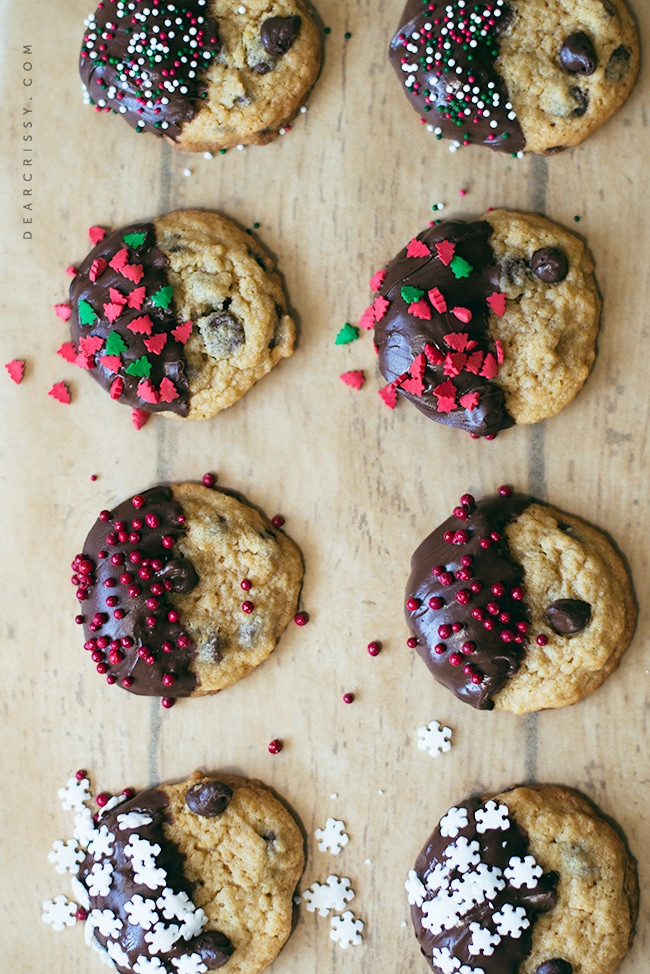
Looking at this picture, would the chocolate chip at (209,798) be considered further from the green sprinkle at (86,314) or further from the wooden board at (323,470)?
the green sprinkle at (86,314)

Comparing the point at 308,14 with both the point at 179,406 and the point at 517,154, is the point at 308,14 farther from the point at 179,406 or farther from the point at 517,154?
the point at 179,406

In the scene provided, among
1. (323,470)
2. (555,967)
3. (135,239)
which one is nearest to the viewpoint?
(555,967)

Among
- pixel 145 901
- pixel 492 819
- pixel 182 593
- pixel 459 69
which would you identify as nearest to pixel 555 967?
pixel 492 819

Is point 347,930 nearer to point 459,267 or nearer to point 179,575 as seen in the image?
point 179,575

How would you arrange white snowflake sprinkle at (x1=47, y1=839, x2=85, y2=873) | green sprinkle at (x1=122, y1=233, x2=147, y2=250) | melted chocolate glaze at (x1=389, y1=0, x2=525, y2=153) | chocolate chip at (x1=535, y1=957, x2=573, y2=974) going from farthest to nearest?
1. white snowflake sprinkle at (x1=47, y1=839, x2=85, y2=873)
2. green sprinkle at (x1=122, y1=233, x2=147, y2=250)
3. melted chocolate glaze at (x1=389, y1=0, x2=525, y2=153)
4. chocolate chip at (x1=535, y1=957, x2=573, y2=974)

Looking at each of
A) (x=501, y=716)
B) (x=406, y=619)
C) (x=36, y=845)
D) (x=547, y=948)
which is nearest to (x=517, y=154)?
(x=406, y=619)

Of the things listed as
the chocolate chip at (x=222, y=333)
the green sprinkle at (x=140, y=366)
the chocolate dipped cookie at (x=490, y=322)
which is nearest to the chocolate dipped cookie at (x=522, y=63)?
the chocolate dipped cookie at (x=490, y=322)

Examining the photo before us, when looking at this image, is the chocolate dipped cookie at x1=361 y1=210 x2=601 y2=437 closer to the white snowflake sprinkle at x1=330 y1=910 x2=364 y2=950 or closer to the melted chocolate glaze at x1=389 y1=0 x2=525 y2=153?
the melted chocolate glaze at x1=389 y1=0 x2=525 y2=153

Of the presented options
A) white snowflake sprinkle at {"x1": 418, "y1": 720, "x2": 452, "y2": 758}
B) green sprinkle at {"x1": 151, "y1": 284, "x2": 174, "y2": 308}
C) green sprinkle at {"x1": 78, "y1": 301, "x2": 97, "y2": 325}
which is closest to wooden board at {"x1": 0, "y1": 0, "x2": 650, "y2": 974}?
white snowflake sprinkle at {"x1": 418, "y1": 720, "x2": 452, "y2": 758}
